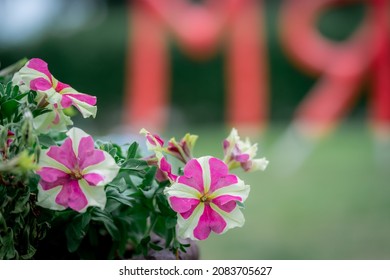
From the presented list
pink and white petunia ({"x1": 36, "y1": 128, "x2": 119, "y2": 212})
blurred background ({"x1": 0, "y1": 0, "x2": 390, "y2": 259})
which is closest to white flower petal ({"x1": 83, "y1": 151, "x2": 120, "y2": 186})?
pink and white petunia ({"x1": 36, "y1": 128, "x2": 119, "y2": 212})

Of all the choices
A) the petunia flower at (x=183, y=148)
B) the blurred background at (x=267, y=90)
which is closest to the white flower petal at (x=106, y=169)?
the petunia flower at (x=183, y=148)

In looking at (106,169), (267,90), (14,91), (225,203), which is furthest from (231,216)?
(267,90)

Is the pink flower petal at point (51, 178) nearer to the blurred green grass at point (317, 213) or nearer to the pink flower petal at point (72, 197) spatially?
the pink flower petal at point (72, 197)

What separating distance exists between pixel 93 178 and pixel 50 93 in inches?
3.9

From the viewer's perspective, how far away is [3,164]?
48 cm

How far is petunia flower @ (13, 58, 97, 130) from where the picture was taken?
1.85 ft

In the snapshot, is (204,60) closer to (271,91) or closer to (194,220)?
(271,91)

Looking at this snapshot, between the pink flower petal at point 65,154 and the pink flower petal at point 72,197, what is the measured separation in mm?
16

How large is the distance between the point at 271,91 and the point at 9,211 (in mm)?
8728

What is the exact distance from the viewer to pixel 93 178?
1.68ft

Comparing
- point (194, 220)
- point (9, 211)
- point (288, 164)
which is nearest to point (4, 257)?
point (9, 211)

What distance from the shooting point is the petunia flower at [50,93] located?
1.85 feet

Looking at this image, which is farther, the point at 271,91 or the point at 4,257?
the point at 271,91

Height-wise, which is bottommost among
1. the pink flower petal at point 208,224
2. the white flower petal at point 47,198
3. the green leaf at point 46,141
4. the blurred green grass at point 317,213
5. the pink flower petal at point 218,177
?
the white flower petal at point 47,198
